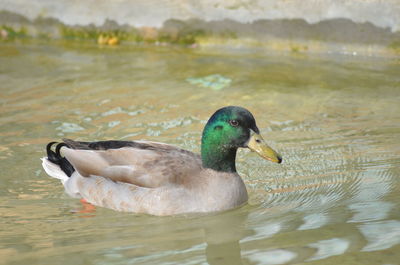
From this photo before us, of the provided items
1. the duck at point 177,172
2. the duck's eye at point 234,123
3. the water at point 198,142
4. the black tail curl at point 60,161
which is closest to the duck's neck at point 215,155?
the duck at point 177,172

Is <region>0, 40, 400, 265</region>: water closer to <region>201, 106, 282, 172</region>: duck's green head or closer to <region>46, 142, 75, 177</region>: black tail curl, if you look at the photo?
<region>46, 142, 75, 177</region>: black tail curl

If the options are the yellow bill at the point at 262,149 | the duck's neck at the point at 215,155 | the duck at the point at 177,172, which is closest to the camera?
the yellow bill at the point at 262,149

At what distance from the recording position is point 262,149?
5.60 m

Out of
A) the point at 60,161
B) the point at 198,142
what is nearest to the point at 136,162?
the point at 60,161

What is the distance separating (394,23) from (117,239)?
588 cm

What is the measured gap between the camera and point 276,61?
9.82 m

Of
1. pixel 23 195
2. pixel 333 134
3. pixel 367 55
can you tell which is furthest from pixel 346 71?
pixel 23 195

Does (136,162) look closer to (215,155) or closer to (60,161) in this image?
(215,155)

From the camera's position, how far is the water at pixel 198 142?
16.0 ft

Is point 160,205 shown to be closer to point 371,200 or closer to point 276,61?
point 371,200

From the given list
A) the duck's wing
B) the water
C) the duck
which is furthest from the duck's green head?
the water

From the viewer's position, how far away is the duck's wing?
573 centimetres

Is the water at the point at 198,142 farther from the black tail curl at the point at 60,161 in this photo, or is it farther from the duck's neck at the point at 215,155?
the duck's neck at the point at 215,155

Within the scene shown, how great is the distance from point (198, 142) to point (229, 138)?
1424mm
